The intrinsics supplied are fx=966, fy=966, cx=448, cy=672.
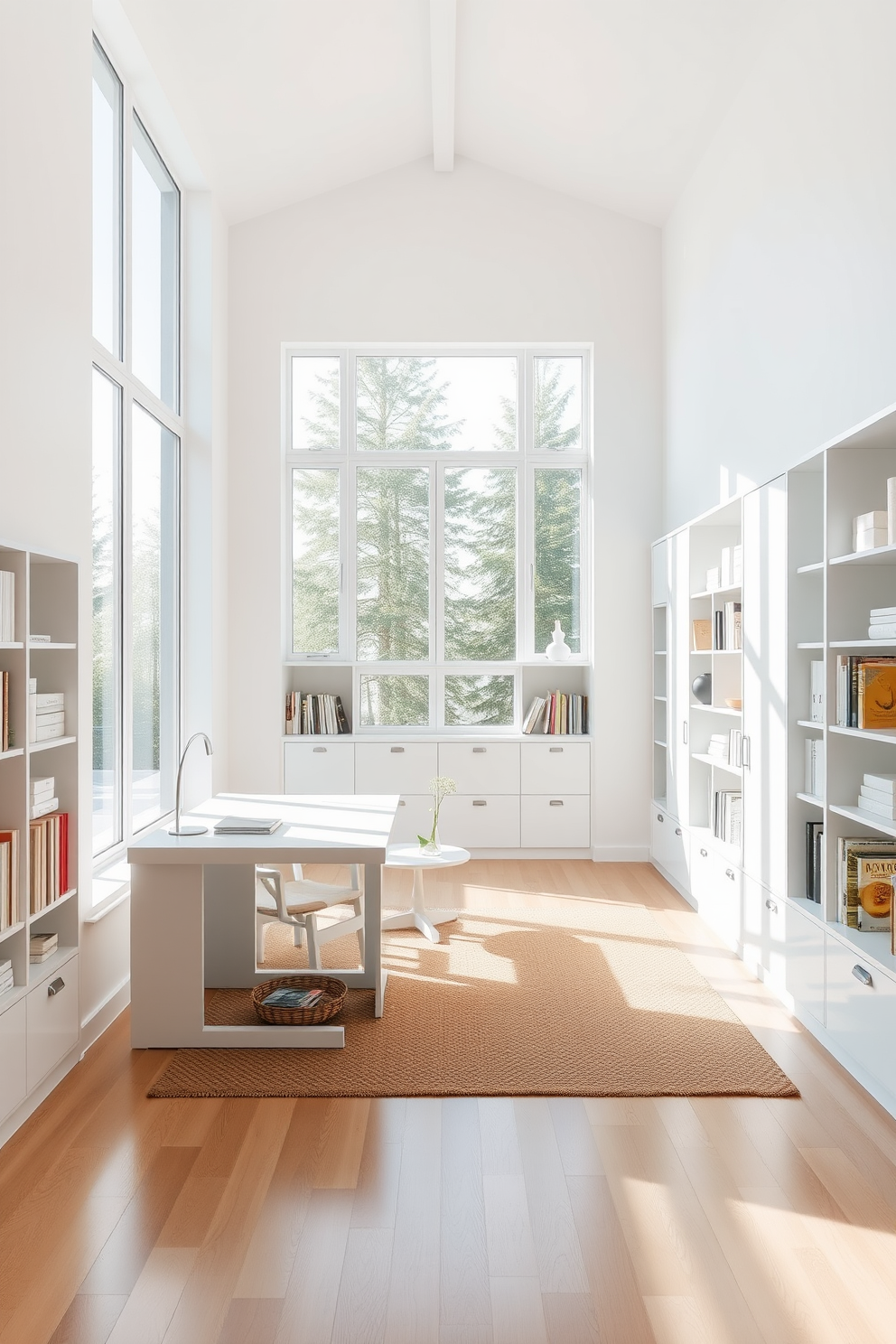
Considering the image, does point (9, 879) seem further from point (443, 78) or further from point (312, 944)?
point (443, 78)

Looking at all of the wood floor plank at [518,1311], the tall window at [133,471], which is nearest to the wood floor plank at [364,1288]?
the wood floor plank at [518,1311]

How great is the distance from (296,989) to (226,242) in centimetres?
481

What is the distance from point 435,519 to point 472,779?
5.78ft

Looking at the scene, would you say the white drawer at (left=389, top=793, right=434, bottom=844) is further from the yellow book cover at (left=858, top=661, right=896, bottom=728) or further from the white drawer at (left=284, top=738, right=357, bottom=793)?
the yellow book cover at (left=858, top=661, right=896, bottom=728)

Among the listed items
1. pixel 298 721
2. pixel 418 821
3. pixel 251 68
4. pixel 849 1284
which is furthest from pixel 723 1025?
pixel 251 68

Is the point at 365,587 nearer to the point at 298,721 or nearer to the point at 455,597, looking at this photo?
the point at 455,597

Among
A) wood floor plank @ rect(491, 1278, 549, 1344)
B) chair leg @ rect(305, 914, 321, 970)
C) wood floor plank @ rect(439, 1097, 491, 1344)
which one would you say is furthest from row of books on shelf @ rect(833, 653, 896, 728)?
chair leg @ rect(305, 914, 321, 970)

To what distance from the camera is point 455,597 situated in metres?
6.52

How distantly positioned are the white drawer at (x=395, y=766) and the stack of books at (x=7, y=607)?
366 centimetres

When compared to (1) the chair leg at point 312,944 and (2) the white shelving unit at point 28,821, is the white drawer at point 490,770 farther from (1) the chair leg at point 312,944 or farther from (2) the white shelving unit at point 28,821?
(2) the white shelving unit at point 28,821

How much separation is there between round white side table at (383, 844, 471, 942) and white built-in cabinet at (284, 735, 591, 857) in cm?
133

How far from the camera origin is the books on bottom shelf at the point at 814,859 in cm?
348

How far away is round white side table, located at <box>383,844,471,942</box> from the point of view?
4426 mm

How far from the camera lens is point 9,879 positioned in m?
2.65
